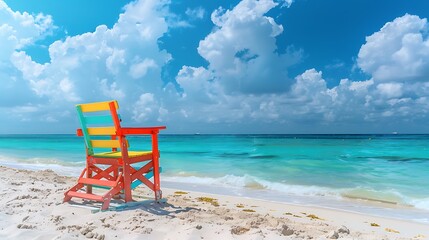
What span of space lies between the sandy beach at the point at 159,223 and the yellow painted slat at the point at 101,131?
1.14m

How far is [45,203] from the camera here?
4750 mm

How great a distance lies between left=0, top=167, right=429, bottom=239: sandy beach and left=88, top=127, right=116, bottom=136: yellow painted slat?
3.75ft

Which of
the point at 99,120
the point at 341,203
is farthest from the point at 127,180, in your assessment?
the point at 341,203

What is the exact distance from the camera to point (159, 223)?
381 cm

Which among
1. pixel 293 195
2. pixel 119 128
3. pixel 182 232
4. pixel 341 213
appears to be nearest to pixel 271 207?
pixel 341 213

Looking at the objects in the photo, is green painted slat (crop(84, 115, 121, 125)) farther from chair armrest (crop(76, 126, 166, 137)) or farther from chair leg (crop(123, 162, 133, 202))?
chair leg (crop(123, 162, 133, 202))

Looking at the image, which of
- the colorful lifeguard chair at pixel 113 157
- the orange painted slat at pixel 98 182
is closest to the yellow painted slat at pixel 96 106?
the colorful lifeguard chair at pixel 113 157

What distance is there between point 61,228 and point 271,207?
12.9 feet

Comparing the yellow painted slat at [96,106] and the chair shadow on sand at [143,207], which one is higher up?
the yellow painted slat at [96,106]

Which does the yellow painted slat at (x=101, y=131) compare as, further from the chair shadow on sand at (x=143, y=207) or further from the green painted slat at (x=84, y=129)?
the chair shadow on sand at (x=143, y=207)

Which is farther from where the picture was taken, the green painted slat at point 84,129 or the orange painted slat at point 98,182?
the green painted slat at point 84,129

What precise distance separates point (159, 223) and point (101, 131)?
1.88 meters

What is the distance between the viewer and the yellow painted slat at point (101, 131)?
4560 millimetres

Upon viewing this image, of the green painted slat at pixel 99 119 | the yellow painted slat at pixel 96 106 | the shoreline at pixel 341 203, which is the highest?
the yellow painted slat at pixel 96 106
